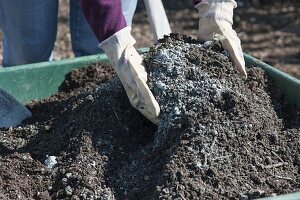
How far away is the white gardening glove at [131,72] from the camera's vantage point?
211 centimetres

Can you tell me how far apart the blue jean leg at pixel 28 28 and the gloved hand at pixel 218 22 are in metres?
0.67

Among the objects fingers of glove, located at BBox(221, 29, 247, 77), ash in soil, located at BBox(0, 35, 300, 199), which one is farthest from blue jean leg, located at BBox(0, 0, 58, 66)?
fingers of glove, located at BBox(221, 29, 247, 77)

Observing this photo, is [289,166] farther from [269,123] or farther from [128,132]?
[128,132]

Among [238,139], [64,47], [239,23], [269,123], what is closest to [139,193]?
[238,139]

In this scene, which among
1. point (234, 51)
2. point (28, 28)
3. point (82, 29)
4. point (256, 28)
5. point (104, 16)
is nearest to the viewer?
point (104, 16)

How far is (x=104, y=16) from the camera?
2.12 meters

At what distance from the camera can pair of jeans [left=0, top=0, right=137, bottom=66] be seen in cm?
270

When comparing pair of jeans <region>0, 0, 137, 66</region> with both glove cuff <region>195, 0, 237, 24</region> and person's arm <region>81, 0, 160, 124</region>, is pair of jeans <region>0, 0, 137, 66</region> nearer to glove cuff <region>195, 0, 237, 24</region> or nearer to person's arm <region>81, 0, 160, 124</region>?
glove cuff <region>195, 0, 237, 24</region>

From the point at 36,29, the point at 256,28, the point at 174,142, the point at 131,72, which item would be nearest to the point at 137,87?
the point at 131,72

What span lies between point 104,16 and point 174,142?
0.43m

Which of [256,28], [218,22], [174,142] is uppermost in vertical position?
[218,22]

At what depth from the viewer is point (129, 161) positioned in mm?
2076

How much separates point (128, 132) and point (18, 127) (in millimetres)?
461

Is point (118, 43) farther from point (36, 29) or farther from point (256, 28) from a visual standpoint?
point (256, 28)
